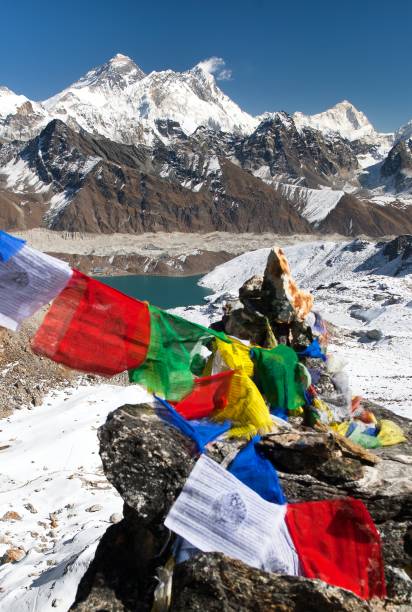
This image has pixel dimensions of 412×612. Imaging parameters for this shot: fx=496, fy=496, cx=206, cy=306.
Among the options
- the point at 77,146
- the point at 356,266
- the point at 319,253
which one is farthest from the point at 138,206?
the point at 356,266

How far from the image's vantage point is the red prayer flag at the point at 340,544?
4.39 metres

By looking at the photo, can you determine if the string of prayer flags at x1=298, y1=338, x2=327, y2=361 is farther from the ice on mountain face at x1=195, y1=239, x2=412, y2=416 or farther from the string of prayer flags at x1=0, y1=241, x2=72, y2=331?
the string of prayer flags at x1=0, y1=241, x2=72, y2=331

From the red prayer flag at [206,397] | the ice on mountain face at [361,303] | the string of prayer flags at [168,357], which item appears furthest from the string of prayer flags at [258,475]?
the ice on mountain face at [361,303]

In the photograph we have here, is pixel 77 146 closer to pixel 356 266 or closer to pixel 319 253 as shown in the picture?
pixel 319 253

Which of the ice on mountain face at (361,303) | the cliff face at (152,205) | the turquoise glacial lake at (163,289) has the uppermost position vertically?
the cliff face at (152,205)

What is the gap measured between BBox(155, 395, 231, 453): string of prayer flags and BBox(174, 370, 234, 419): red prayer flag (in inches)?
14.8

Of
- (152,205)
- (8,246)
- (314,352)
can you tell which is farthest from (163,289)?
(8,246)

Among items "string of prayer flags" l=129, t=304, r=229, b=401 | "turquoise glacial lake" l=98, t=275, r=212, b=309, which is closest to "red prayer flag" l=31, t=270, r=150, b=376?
"string of prayer flags" l=129, t=304, r=229, b=401

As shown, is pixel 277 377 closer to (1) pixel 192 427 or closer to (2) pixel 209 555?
(1) pixel 192 427

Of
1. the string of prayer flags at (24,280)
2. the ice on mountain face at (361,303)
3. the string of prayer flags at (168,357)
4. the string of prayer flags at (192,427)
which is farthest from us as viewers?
the ice on mountain face at (361,303)

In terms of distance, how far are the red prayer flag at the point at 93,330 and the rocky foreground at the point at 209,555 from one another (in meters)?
0.90

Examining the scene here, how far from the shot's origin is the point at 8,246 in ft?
16.8

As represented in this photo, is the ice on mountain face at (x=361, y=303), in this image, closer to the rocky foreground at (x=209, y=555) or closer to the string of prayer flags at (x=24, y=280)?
the rocky foreground at (x=209, y=555)

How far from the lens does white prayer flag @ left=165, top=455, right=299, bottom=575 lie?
170 inches
